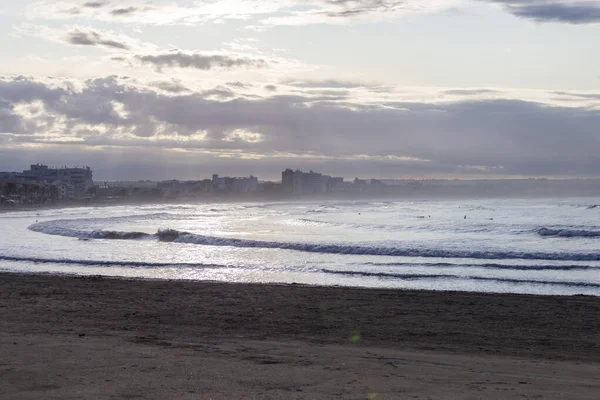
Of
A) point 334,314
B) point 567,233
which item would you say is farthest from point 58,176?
point 334,314

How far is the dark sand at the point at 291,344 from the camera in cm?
715

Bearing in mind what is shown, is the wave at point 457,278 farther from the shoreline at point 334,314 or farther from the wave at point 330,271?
the shoreline at point 334,314

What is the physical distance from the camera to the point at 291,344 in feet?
32.4

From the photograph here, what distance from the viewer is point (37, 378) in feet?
23.8

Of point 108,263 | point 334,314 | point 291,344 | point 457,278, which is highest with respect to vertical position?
point 291,344

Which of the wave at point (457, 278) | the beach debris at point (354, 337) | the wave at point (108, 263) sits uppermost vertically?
the beach debris at point (354, 337)

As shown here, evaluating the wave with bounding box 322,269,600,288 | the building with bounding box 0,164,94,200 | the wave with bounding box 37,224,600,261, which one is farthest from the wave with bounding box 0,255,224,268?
the building with bounding box 0,164,94,200

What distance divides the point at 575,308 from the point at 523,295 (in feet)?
7.81

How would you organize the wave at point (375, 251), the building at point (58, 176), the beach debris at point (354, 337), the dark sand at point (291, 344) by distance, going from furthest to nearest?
the building at point (58, 176) → the wave at point (375, 251) → the beach debris at point (354, 337) → the dark sand at point (291, 344)

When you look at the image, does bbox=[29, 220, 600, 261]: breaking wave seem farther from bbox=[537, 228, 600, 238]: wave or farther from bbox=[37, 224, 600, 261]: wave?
bbox=[537, 228, 600, 238]: wave

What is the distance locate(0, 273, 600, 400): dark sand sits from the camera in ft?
23.5

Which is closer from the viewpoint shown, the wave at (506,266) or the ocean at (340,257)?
the ocean at (340,257)

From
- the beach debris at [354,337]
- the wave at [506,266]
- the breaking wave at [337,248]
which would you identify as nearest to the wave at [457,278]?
the wave at [506,266]

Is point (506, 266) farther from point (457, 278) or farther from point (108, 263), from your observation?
point (108, 263)
